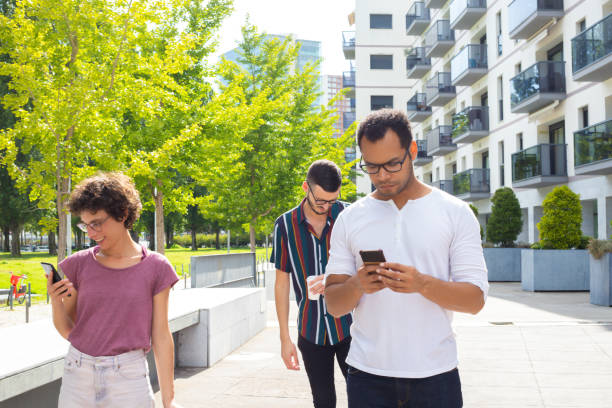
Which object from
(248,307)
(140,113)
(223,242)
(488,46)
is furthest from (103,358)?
(223,242)

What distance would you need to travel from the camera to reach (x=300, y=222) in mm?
3939

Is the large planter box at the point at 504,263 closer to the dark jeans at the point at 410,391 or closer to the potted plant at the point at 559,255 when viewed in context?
the potted plant at the point at 559,255

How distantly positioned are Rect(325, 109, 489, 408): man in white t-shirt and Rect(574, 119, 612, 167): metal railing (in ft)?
62.6

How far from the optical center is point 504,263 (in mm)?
22766

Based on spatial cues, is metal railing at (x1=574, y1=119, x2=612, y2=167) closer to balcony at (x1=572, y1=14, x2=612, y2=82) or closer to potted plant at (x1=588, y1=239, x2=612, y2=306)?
balcony at (x1=572, y1=14, x2=612, y2=82)

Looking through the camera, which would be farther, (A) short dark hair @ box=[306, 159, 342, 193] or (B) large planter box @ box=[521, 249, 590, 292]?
(B) large planter box @ box=[521, 249, 590, 292]

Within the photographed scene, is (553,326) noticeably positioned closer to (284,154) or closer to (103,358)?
(103,358)

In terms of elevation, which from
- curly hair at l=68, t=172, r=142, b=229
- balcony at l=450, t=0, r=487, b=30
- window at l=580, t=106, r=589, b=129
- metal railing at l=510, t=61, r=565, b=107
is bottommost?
curly hair at l=68, t=172, r=142, b=229

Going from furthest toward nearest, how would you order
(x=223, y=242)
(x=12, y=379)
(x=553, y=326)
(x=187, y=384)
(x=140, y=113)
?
(x=223, y=242)
(x=140, y=113)
(x=553, y=326)
(x=187, y=384)
(x=12, y=379)

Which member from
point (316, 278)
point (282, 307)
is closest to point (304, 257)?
point (316, 278)

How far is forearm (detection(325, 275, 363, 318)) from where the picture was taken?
7.41 ft

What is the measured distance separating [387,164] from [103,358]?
4.70 ft

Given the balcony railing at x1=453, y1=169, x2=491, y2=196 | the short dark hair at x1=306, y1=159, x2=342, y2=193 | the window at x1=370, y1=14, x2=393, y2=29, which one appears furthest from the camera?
the window at x1=370, y1=14, x2=393, y2=29

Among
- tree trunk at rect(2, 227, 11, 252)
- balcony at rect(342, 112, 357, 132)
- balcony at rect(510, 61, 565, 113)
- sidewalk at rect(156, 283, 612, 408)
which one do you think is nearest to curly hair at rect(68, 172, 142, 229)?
sidewalk at rect(156, 283, 612, 408)
